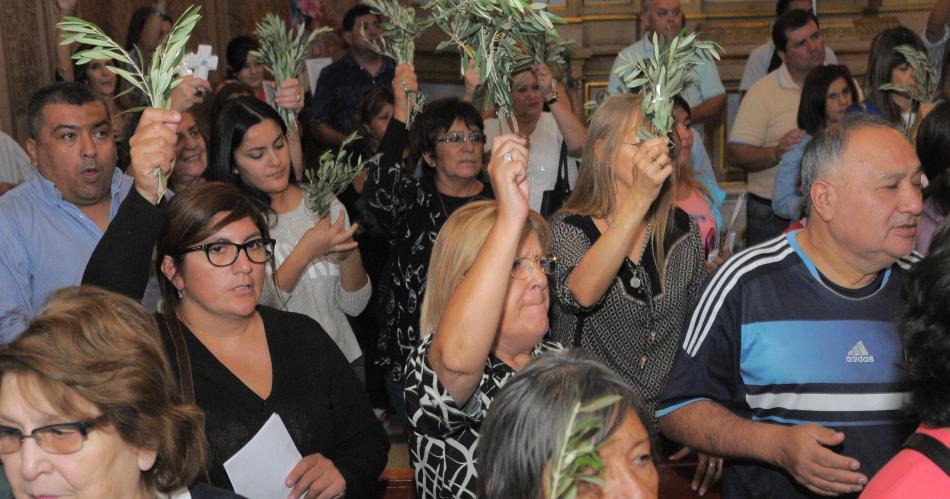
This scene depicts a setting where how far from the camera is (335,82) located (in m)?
7.19

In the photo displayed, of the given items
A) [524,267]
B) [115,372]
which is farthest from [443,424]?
[115,372]

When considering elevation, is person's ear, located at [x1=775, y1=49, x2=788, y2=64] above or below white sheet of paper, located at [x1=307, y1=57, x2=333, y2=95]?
above

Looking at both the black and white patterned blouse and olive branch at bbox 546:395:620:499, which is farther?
the black and white patterned blouse

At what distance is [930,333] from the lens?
2078 mm

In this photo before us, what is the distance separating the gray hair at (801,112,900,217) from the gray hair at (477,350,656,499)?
1.21 m

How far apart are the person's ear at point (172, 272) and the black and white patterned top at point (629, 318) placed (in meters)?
1.15

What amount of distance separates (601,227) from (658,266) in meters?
0.23

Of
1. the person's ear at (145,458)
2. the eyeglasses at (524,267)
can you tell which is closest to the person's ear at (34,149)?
the person's ear at (145,458)

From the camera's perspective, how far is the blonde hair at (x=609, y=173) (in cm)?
→ 350

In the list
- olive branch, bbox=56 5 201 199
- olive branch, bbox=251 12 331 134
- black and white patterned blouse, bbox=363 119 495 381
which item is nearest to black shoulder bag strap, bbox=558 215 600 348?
black and white patterned blouse, bbox=363 119 495 381

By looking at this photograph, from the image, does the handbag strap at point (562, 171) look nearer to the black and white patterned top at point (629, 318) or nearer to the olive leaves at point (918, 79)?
the olive leaves at point (918, 79)

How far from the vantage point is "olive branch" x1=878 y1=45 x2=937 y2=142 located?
18.1 ft

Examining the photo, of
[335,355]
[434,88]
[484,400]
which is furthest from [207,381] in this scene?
[434,88]

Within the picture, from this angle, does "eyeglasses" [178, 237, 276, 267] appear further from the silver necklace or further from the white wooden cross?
the white wooden cross
